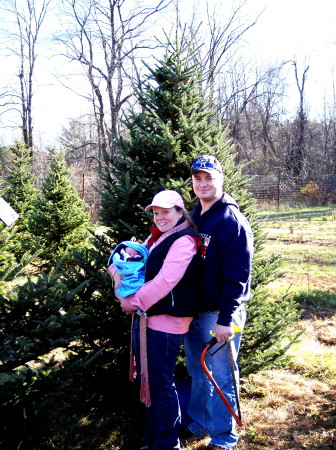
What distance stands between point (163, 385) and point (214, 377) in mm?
385

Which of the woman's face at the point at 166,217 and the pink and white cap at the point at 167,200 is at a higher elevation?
the pink and white cap at the point at 167,200

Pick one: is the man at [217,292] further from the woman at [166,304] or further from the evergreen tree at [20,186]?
the evergreen tree at [20,186]

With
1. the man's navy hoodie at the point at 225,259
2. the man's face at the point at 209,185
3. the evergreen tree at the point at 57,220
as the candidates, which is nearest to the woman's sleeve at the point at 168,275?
the man's navy hoodie at the point at 225,259

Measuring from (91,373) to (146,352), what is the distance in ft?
4.36

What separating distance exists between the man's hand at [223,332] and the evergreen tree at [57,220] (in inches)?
289

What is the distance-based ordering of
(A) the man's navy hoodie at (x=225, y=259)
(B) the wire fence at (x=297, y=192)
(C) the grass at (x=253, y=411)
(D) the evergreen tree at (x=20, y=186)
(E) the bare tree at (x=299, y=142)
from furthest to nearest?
(E) the bare tree at (x=299, y=142) < (B) the wire fence at (x=297, y=192) < (D) the evergreen tree at (x=20, y=186) < (C) the grass at (x=253, y=411) < (A) the man's navy hoodie at (x=225, y=259)

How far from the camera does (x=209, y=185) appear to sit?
280cm

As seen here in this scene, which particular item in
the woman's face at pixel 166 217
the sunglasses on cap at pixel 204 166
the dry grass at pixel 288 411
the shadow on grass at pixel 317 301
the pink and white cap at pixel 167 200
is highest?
the sunglasses on cap at pixel 204 166

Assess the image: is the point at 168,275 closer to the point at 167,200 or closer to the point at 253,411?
the point at 167,200

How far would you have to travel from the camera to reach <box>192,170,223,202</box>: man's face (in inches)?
110

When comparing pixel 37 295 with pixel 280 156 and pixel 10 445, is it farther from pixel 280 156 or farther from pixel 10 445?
pixel 280 156

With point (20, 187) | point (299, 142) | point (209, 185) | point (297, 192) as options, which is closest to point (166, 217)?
point (209, 185)

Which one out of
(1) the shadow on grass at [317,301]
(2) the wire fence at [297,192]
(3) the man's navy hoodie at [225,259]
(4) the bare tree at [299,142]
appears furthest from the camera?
Answer: (4) the bare tree at [299,142]

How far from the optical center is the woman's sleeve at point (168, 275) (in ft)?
8.38
